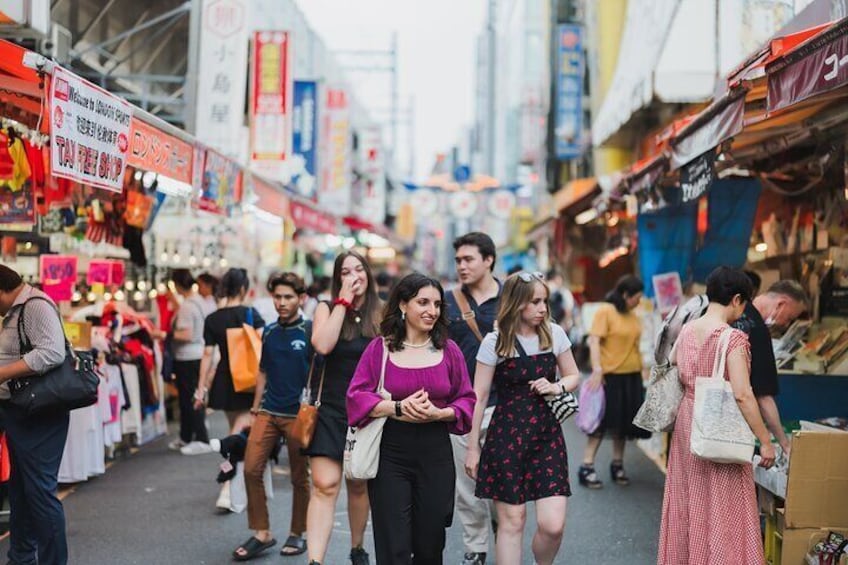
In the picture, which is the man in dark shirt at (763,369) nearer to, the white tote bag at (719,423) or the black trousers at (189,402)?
the white tote bag at (719,423)

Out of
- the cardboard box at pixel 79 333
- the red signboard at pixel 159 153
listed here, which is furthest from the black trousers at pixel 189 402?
the red signboard at pixel 159 153

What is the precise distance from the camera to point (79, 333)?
904 centimetres

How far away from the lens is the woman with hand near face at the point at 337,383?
5.64 meters

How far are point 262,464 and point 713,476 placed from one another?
3.01 m

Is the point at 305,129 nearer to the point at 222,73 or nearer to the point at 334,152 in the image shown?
the point at 334,152

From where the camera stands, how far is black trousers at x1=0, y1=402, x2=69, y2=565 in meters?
5.53

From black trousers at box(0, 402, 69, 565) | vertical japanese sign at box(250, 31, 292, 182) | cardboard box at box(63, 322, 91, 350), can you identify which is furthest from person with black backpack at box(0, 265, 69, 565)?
vertical japanese sign at box(250, 31, 292, 182)

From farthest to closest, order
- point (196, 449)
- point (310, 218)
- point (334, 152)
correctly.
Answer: point (334, 152), point (310, 218), point (196, 449)

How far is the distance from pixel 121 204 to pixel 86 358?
5.81 meters

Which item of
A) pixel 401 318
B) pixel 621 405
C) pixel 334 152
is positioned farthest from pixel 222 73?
pixel 334 152

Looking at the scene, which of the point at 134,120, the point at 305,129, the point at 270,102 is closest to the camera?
the point at 134,120

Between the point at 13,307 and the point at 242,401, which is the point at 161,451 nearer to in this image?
the point at 242,401

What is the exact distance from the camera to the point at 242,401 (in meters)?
7.73

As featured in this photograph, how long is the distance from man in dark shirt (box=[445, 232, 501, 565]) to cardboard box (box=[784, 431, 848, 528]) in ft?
6.01
